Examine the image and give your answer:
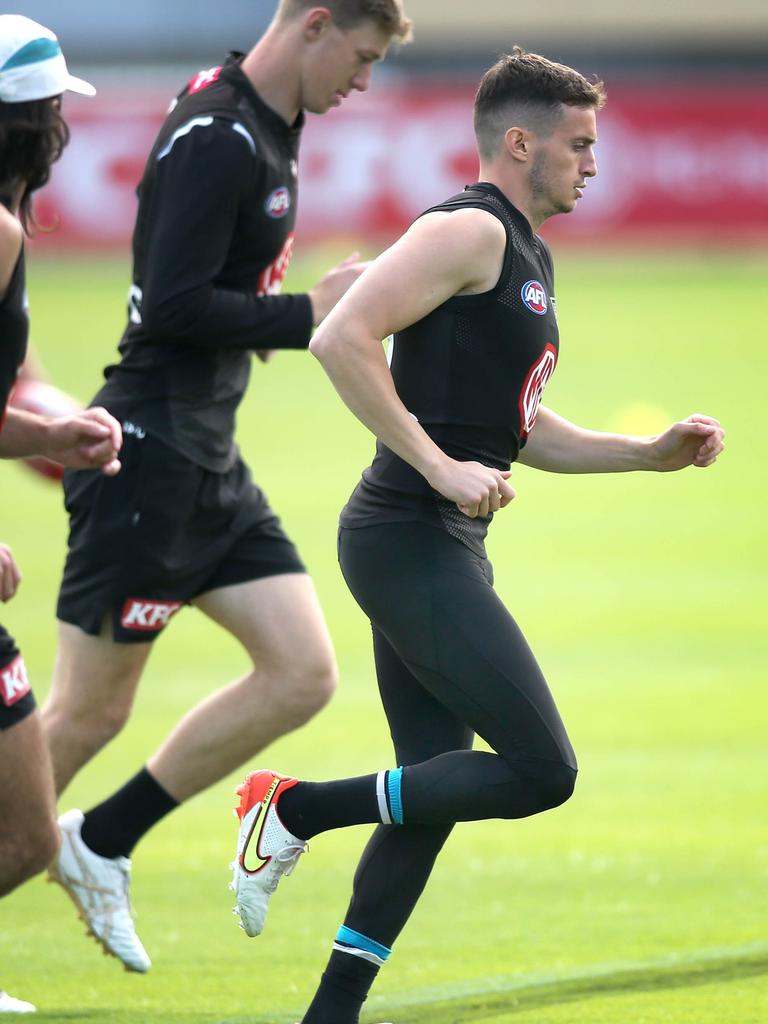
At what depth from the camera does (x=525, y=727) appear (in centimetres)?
402

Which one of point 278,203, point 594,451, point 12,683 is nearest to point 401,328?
point 594,451

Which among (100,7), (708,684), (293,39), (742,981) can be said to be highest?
(293,39)

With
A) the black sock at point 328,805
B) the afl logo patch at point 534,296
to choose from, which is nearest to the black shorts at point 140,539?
the black sock at point 328,805

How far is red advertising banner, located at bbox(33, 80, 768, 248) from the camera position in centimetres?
2578

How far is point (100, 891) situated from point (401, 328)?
2215 millimetres

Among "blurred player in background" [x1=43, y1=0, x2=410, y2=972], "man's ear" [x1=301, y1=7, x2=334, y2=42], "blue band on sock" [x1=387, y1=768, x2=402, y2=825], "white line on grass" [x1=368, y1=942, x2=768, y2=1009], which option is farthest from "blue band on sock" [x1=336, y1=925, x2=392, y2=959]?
"man's ear" [x1=301, y1=7, x2=334, y2=42]

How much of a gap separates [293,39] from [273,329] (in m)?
0.94

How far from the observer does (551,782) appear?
402cm

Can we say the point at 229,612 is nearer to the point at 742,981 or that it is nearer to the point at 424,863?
the point at 424,863

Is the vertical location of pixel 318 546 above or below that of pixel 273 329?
below

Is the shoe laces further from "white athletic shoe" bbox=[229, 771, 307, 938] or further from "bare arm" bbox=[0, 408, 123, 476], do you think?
"bare arm" bbox=[0, 408, 123, 476]

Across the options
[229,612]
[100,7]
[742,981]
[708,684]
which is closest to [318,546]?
[708,684]

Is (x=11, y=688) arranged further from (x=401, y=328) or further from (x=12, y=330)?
(x=401, y=328)

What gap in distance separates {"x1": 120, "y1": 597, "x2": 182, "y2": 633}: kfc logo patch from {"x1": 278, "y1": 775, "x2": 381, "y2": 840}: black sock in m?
1.25
